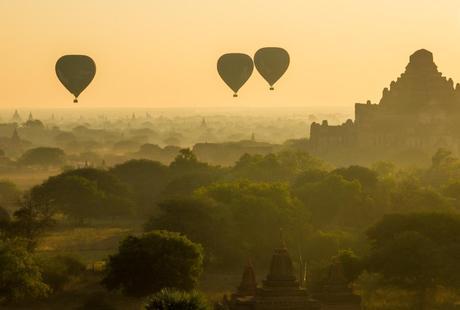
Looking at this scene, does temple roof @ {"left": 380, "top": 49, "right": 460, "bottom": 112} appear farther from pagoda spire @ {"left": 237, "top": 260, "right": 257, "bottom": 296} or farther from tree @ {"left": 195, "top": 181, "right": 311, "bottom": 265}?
pagoda spire @ {"left": 237, "top": 260, "right": 257, "bottom": 296}

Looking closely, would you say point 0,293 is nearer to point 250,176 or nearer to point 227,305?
point 227,305

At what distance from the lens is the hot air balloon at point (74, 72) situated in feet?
383

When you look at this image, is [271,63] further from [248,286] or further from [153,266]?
[248,286]

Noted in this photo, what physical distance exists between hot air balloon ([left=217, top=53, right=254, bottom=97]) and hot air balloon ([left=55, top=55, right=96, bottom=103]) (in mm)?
13923

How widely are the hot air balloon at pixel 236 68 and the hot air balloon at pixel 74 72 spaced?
13.9 metres

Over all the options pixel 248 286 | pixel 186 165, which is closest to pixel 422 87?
pixel 186 165

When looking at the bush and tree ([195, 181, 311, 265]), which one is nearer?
the bush

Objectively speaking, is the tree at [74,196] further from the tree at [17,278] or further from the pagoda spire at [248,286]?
the pagoda spire at [248,286]

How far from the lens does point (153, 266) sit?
60500 millimetres

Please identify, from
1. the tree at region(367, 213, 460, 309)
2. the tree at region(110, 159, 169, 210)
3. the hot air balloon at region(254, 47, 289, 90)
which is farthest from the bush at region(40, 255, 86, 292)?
the hot air balloon at region(254, 47, 289, 90)

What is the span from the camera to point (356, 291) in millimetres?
61656

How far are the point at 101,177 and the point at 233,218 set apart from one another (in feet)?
107

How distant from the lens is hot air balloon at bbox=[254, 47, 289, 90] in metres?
124

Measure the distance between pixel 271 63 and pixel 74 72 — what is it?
2005 cm
